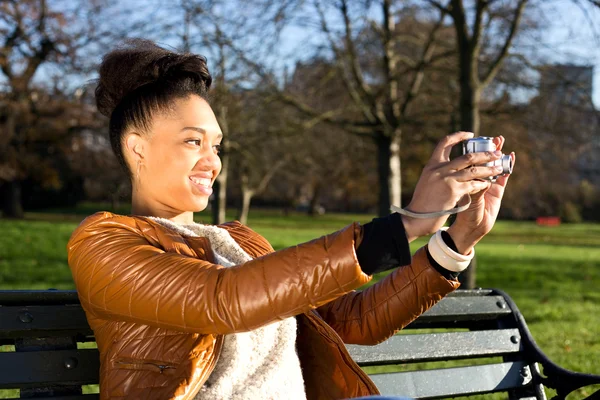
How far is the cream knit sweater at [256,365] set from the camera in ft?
7.10

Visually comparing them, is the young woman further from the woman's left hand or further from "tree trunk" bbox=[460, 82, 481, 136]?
"tree trunk" bbox=[460, 82, 481, 136]

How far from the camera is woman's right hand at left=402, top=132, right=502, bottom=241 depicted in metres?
1.84

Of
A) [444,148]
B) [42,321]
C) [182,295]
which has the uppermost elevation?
[444,148]

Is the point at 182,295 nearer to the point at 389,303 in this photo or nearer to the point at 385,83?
the point at 389,303

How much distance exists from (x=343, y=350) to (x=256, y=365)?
349mm

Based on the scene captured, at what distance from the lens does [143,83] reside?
93.0 inches

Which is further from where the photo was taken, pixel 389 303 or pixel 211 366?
pixel 389 303

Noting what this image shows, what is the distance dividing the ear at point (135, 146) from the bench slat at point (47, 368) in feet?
2.29

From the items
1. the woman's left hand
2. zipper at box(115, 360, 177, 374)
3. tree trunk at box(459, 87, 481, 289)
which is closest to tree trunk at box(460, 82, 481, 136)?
tree trunk at box(459, 87, 481, 289)

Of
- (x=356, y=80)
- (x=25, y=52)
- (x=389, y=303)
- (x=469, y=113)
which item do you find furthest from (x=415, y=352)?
(x=25, y=52)

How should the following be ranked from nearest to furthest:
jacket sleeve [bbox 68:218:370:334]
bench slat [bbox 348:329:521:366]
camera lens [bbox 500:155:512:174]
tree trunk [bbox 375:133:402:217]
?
jacket sleeve [bbox 68:218:370:334], camera lens [bbox 500:155:512:174], bench slat [bbox 348:329:521:366], tree trunk [bbox 375:133:402:217]

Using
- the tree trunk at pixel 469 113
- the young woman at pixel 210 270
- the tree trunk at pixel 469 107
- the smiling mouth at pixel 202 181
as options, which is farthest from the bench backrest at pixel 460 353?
the tree trunk at pixel 469 107

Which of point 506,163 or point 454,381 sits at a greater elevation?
point 506,163

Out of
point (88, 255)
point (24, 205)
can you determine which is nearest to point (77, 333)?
point (88, 255)
